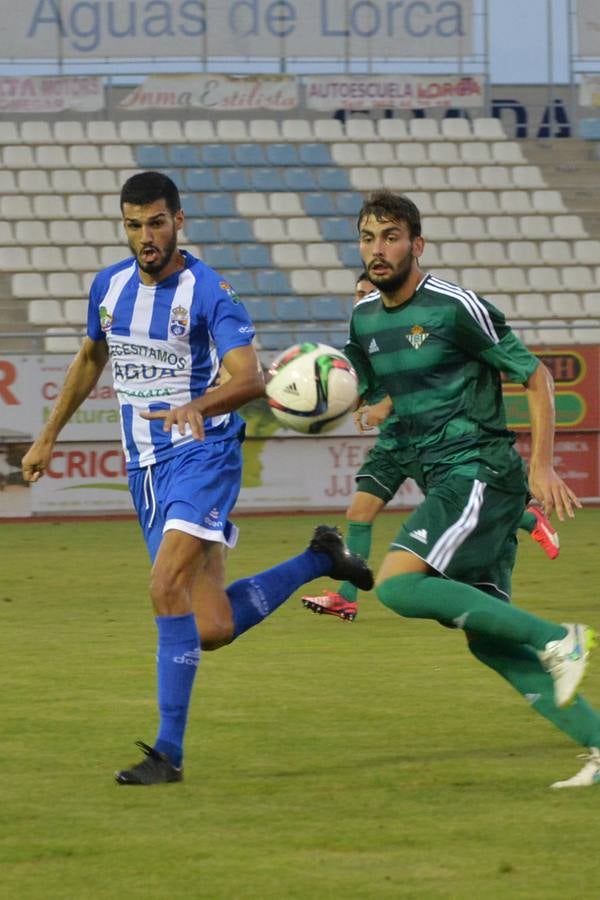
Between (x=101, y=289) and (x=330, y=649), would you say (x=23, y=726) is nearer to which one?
(x=101, y=289)

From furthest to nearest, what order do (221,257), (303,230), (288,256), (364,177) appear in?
(364,177) < (303,230) < (288,256) < (221,257)

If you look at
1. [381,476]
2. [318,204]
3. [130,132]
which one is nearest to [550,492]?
[381,476]

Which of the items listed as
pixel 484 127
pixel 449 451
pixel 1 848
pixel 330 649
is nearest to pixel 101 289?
pixel 449 451

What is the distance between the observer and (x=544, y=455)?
522 cm

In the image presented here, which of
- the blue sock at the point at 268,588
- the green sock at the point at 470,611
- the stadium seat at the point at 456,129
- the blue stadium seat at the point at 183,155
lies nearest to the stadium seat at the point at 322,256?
the blue stadium seat at the point at 183,155

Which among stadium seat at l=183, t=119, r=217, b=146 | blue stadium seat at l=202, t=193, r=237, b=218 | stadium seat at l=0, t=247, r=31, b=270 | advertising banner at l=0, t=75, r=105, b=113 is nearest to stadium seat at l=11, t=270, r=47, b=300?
stadium seat at l=0, t=247, r=31, b=270

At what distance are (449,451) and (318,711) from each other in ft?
5.37

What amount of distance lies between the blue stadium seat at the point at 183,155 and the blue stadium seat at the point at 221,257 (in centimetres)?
209

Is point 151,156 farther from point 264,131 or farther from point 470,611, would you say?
point 470,611

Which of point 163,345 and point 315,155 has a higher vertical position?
point 315,155

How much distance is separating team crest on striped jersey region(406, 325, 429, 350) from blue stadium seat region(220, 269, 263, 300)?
17494mm

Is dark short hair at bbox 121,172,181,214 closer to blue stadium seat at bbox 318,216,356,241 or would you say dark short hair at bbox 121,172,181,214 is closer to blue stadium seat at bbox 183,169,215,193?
blue stadium seat at bbox 318,216,356,241

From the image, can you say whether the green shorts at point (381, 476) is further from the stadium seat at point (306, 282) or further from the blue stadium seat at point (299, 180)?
the blue stadium seat at point (299, 180)

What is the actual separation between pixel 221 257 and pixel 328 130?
381cm
